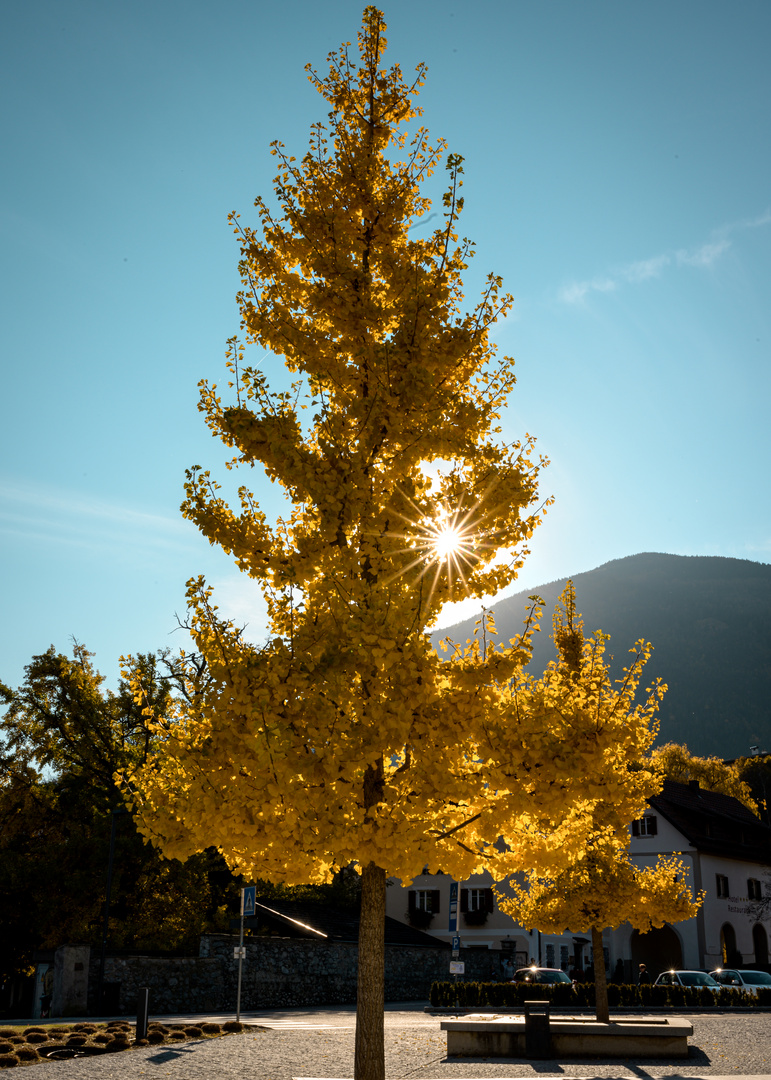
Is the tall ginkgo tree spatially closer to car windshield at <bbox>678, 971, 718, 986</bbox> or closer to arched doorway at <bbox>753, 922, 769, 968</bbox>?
car windshield at <bbox>678, 971, 718, 986</bbox>

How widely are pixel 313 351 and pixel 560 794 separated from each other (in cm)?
526

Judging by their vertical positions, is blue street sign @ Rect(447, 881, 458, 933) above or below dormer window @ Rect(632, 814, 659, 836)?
below

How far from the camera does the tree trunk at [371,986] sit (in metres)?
7.32

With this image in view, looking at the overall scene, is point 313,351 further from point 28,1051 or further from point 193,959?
point 193,959

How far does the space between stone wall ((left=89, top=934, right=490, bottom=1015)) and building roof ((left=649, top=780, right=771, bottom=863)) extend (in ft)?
48.6

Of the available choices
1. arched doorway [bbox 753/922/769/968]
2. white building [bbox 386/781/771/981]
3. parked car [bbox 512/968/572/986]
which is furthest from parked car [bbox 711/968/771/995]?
arched doorway [bbox 753/922/769/968]

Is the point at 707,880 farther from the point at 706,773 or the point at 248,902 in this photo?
the point at 706,773

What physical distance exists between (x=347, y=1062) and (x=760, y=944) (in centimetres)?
3709

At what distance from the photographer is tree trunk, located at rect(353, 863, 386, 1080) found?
288 inches

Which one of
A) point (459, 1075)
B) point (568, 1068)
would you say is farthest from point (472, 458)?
point (568, 1068)

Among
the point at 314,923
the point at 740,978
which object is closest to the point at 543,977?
the point at 740,978

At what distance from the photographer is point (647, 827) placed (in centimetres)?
4125

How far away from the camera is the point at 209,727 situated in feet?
23.6

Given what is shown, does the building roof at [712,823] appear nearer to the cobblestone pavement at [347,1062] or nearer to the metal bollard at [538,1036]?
the cobblestone pavement at [347,1062]
